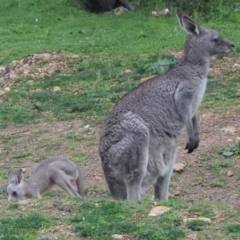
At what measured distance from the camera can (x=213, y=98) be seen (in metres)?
10.9

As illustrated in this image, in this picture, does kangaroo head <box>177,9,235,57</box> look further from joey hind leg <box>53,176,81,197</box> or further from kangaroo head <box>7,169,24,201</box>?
kangaroo head <box>7,169,24,201</box>

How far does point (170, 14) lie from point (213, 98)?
17.0 feet

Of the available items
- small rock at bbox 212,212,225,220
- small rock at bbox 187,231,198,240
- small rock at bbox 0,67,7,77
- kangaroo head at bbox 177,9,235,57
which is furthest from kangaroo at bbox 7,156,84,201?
small rock at bbox 0,67,7,77

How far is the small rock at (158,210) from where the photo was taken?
6052 millimetres

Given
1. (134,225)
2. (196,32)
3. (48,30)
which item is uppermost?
(196,32)

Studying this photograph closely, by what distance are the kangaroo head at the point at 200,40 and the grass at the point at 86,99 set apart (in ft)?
4.03

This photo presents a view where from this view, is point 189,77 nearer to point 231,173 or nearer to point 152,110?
point 152,110

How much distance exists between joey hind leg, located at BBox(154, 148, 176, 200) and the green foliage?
1617 mm

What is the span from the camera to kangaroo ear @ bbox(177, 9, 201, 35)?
7719 millimetres

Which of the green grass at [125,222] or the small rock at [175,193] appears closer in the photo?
the green grass at [125,222]

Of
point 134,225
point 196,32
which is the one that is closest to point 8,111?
point 196,32

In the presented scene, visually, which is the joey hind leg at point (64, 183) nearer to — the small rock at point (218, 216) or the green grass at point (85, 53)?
the green grass at point (85, 53)

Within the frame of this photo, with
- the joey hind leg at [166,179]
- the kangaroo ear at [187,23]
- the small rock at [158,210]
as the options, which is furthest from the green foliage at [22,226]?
the kangaroo ear at [187,23]

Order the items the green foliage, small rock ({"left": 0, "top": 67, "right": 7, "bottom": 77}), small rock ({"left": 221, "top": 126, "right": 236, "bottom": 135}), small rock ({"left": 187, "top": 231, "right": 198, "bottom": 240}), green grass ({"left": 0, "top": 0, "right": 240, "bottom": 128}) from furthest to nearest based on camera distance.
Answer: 1. small rock ({"left": 0, "top": 67, "right": 7, "bottom": 77})
2. green grass ({"left": 0, "top": 0, "right": 240, "bottom": 128})
3. small rock ({"left": 221, "top": 126, "right": 236, "bottom": 135})
4. the green foliage
5. small rock ({"left": 187, "top": 231, "right": 198, "bottom": 240})
